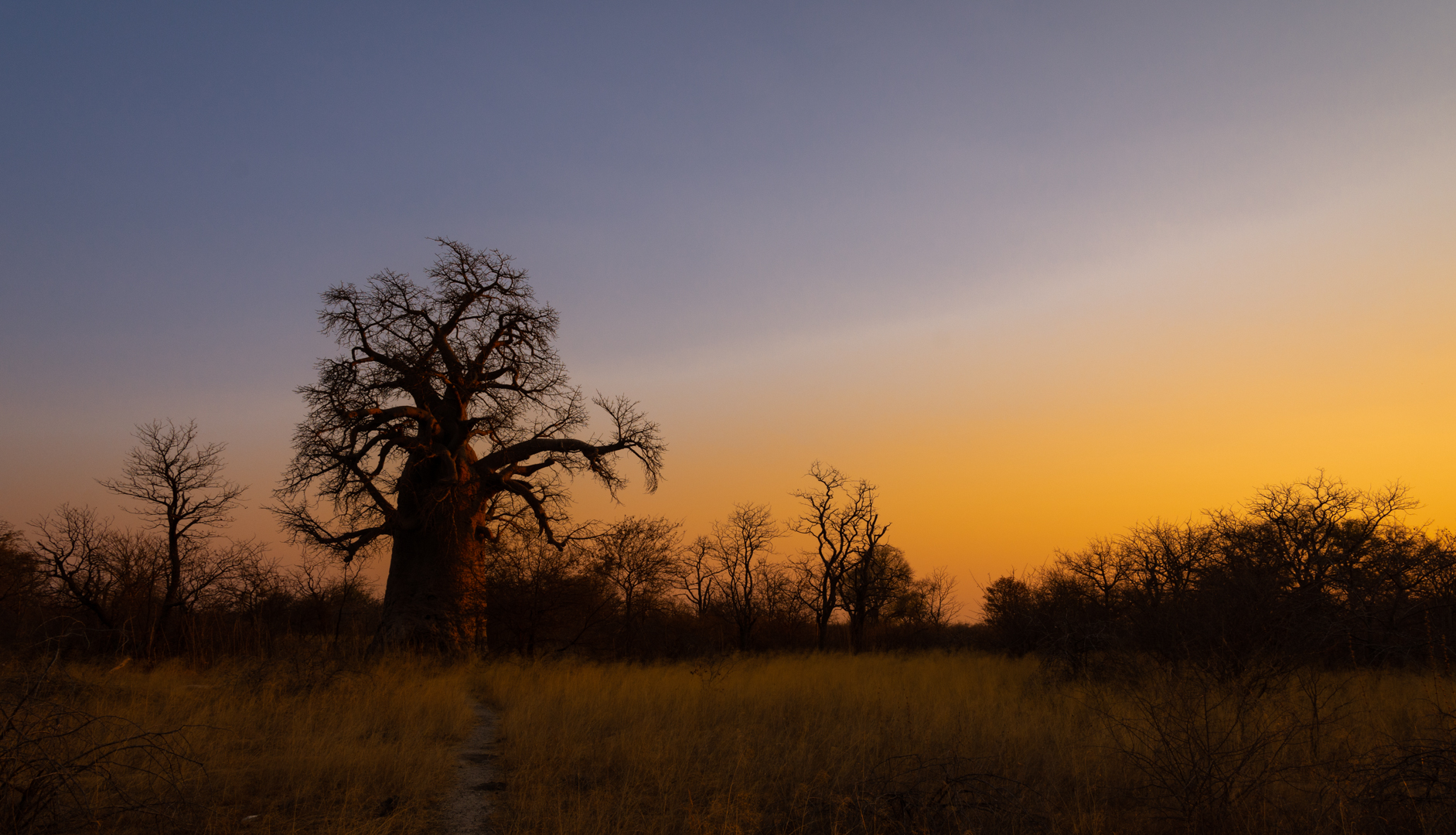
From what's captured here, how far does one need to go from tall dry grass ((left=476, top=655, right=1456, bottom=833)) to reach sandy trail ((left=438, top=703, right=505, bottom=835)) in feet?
0.54

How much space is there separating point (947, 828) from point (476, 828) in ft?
9.34

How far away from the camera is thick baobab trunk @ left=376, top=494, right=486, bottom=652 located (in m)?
13.2

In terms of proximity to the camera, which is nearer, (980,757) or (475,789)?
(475,789)

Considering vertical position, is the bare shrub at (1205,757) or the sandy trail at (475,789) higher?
the bare shrub at (1205,757)

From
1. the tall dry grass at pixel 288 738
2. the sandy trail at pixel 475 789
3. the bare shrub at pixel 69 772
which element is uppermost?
the bare shrub at pixel 69 772

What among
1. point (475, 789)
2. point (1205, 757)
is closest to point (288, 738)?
point (475, 789)

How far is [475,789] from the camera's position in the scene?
5.58 metres

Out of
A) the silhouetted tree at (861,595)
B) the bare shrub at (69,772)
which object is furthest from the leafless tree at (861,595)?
the bare shrub at (69,772)

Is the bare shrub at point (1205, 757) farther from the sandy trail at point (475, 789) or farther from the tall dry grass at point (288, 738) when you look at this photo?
the tall dry grass at point (288, 738)

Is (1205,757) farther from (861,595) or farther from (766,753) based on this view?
(861,595)

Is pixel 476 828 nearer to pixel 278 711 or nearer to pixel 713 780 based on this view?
pixel 713 780

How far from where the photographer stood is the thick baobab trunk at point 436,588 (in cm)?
1316

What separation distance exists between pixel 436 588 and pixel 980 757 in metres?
10.3

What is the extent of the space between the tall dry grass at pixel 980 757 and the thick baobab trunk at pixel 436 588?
267 centimetres
